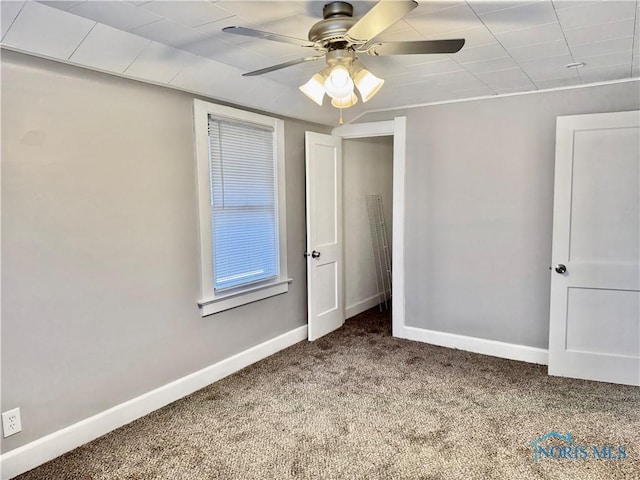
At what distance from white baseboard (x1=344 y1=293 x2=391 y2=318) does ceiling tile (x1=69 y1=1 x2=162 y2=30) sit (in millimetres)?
3513

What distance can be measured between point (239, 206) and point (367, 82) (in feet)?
5.43

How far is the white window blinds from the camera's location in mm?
3150

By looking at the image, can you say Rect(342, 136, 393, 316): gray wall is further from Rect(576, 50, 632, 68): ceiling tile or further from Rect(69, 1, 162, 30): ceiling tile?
Rect(69, 1, 162, 30): ceiling tile

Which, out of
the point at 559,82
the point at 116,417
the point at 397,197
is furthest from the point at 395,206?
the point at 116,417

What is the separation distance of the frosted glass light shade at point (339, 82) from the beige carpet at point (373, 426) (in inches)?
73.4

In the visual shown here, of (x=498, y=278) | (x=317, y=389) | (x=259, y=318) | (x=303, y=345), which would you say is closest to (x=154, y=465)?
(x=317, y=389)

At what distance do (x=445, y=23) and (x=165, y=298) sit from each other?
92.4 inches

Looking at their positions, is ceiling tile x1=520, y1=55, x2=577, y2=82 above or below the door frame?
above

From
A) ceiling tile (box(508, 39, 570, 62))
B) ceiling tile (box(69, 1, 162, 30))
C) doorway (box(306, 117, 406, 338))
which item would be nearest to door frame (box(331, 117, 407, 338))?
doorway (box(306, 117, 406, 338))

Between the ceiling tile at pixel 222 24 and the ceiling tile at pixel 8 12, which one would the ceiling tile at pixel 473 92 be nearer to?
the ceiling tile at pixel 222 24

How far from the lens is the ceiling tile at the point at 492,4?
1.82 meters

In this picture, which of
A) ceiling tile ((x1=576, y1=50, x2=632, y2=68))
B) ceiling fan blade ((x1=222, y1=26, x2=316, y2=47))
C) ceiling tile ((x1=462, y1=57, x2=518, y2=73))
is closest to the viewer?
ceiling fan blade ((x1=222, y1=26, x2=316, y2=47))

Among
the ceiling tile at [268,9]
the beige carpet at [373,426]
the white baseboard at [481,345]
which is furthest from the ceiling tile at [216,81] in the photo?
the white baseboard at [481,345]

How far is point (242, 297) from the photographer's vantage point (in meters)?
3.38
